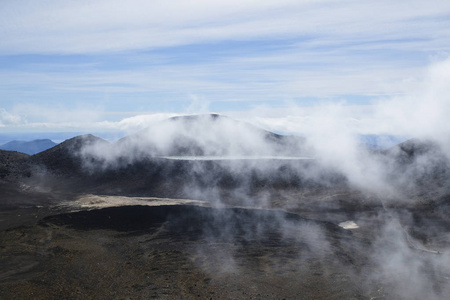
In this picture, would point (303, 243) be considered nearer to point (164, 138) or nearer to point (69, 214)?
point (69, 214)

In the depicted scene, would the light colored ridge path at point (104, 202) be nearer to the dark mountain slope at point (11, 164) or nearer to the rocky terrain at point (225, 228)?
the rocky terrain at point (225, 228)

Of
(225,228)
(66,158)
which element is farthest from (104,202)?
(66,158)

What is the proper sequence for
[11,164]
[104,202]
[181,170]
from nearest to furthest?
1. [104,202]
2. [181,170]
3. [11,164]

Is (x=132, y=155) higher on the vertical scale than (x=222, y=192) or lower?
higher

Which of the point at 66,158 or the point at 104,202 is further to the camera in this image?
the point at 66,158

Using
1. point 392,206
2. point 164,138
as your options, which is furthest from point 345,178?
point 164,138

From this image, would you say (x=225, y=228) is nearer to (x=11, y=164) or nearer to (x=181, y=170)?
(x=181, y=170)

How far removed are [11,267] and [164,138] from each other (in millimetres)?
75544

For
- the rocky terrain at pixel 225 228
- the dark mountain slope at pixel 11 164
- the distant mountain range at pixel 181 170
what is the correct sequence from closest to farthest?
the rocky terrain at pixel 225 228
the distant mountain range at pixel 181 170
the dark mountain slope at pixel 11 164

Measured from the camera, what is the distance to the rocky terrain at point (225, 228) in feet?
79.0

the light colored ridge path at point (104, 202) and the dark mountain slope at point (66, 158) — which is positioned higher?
the dark mountain slope at point (66, 158)

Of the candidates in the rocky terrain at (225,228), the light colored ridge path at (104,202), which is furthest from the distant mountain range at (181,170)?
the light colored ridge path at (104,202)

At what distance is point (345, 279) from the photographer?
2431cm

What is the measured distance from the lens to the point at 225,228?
3825cm
